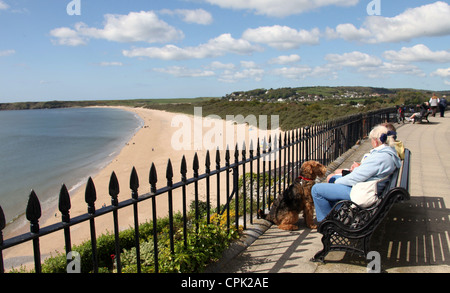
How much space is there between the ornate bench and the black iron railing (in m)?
0.96

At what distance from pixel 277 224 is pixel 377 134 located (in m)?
1.70

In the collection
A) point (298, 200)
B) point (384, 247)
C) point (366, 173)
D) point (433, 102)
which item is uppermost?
point (433, 102)

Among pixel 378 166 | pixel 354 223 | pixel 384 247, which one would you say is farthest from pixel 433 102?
pixel 354 223

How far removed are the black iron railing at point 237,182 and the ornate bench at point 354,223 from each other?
37.8 inches

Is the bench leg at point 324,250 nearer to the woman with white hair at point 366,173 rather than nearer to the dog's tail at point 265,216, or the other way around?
the woman with white hair at point 366,173

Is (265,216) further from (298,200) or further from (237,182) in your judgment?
(237,182)

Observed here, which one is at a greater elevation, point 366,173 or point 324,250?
point 366,173

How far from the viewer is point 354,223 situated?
3.44 metres

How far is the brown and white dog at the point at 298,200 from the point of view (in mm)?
4457

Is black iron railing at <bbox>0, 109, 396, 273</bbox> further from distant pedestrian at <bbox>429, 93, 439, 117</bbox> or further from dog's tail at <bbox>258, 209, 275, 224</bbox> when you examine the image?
distant pedestrian at <bbox>429, 93, 439, 117</bbox>

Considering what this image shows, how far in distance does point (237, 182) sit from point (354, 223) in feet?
4.69

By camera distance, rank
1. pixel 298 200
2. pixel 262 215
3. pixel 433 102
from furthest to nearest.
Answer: pixel 433 102 < pixel 262 215 < pixel 298 200

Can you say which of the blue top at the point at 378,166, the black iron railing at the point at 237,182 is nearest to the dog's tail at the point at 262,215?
the black iron railing at the point at 237,182
